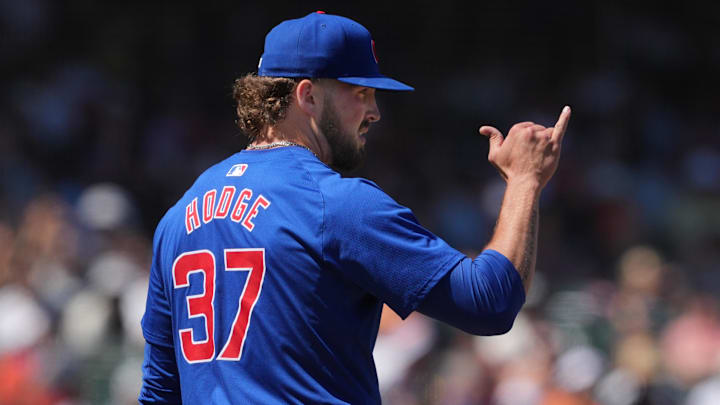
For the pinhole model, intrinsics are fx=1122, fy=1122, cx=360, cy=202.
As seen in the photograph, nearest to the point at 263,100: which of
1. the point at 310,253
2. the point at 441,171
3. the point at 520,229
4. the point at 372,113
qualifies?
the point at 372,113

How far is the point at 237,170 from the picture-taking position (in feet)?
7.69

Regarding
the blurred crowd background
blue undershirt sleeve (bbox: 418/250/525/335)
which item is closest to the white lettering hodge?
blue undershirt sleeve (bbox: 418/250/525/335)

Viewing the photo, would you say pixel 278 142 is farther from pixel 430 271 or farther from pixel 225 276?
pixel 430 271

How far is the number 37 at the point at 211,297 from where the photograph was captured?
7.23ft

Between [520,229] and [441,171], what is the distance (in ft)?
23.2

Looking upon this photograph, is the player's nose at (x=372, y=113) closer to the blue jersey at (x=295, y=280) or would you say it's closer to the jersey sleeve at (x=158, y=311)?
the blue jersey at (x=295, y=280)

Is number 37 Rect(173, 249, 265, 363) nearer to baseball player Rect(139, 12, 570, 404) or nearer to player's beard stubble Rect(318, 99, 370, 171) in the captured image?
baseball player Rect(139, 12, 570, 404)

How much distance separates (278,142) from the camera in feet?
7.85

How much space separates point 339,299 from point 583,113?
7678mm

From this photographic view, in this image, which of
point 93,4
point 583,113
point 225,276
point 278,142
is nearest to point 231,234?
point 225,276

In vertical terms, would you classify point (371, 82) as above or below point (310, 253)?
above

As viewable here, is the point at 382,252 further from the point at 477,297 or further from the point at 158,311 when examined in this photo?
the point at 158,311

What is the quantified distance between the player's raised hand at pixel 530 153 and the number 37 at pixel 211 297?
0.53 metres

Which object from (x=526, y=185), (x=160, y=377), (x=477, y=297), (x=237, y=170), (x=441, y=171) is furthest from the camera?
(x=441, y=171)
